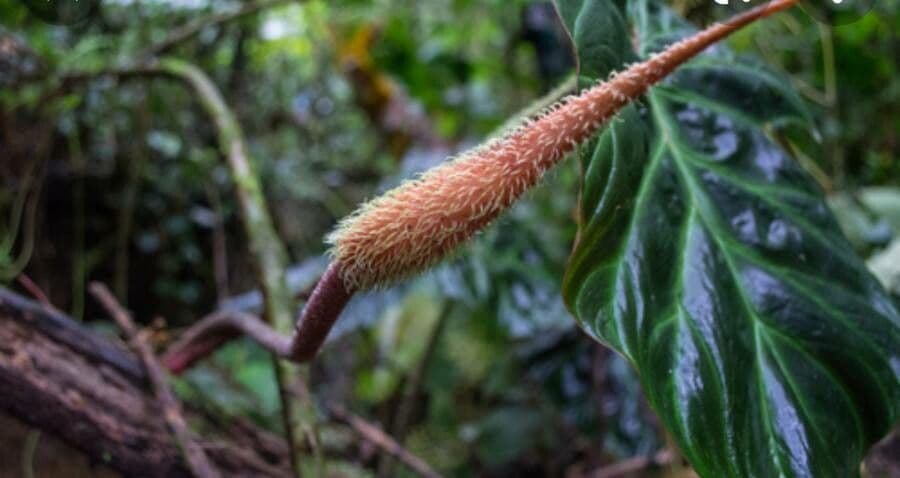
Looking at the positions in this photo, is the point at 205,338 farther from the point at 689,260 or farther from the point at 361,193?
the point at 361,193

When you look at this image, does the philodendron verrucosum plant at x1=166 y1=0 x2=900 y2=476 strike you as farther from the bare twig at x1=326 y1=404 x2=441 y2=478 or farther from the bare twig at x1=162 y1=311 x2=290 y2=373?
the bare twig at x1=326 y1=404 x2=441 y2=478

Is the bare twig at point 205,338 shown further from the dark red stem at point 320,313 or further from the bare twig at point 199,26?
the bare twig at point 199,26

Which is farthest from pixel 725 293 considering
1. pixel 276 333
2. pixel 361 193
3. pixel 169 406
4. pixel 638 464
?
pixel 361 193

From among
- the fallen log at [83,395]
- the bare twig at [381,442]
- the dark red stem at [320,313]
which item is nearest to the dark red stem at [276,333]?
the dark red stem at [320,313]

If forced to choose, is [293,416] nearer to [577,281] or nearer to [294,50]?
[577,281]

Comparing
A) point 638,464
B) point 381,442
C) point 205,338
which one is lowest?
point 638,464

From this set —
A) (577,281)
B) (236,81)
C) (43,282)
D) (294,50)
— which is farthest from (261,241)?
(294,50)

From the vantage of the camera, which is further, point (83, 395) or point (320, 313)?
point (83, 395)
